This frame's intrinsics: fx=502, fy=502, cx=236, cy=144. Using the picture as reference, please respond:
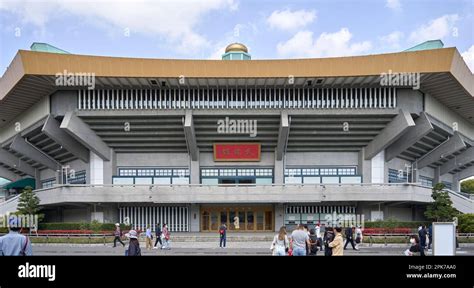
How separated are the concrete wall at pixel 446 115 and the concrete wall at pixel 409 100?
4.89ft

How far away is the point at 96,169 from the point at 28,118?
870cm

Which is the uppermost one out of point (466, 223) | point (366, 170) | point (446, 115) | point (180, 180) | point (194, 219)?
point (446, 115)

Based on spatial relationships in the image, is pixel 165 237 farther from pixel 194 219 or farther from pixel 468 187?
pixel 468 187

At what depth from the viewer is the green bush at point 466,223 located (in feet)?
119

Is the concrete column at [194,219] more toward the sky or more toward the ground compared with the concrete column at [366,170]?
more toward the ground

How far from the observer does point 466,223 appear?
122ft

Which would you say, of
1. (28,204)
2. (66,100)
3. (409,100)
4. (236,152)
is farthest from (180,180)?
(409,100)

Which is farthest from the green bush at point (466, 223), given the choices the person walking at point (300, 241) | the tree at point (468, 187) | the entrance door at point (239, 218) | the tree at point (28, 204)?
the tree at point (468, 187)

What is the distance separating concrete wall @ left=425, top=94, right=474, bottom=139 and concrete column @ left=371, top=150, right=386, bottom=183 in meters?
6.04

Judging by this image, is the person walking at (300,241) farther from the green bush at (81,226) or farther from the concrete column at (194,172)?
the concrete column at (194,172)

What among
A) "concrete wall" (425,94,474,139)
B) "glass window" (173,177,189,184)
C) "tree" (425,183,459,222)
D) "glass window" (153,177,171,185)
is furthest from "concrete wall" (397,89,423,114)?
"glass window" (153,177,171,185)

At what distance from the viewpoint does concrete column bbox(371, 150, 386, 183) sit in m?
48.0

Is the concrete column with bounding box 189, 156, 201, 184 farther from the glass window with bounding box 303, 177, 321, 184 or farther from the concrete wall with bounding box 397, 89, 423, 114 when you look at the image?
the concrete wall with bounding box 397, 89, 423, 114
